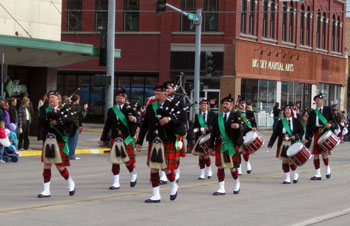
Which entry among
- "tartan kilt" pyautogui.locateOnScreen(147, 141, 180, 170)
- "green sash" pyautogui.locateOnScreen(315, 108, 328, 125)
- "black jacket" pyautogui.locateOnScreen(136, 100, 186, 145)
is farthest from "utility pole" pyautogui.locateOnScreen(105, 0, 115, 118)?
"tartan kilt" pyautogui.locateOnScreen(147, 141, 180, 170)

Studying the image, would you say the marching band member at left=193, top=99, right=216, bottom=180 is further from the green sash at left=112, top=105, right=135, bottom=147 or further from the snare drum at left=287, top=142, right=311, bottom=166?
the green sash at left=112, top=105, right=135, bottom=147

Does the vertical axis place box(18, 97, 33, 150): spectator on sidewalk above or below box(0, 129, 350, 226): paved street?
above

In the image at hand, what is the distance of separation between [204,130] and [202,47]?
30512 mm

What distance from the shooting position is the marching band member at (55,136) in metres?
13.2

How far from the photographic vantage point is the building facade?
4784cm

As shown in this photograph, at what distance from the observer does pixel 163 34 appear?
159 feet

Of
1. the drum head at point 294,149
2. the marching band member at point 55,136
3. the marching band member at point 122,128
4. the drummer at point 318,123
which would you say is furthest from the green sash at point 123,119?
the drummer at point 318,123

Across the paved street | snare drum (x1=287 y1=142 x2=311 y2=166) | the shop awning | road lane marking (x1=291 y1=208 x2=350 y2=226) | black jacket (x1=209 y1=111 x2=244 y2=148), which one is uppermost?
the shop awning

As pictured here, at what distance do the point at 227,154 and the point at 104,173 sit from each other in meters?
5.17

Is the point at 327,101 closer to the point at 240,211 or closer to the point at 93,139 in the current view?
the point at 93,139

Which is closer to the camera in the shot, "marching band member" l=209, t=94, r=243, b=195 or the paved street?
the paved street

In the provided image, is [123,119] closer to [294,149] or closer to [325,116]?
[294,149]

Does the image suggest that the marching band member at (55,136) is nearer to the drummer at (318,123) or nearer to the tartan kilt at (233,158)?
the tartan kilt at (233,158)

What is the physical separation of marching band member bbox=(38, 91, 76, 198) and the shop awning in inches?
490
